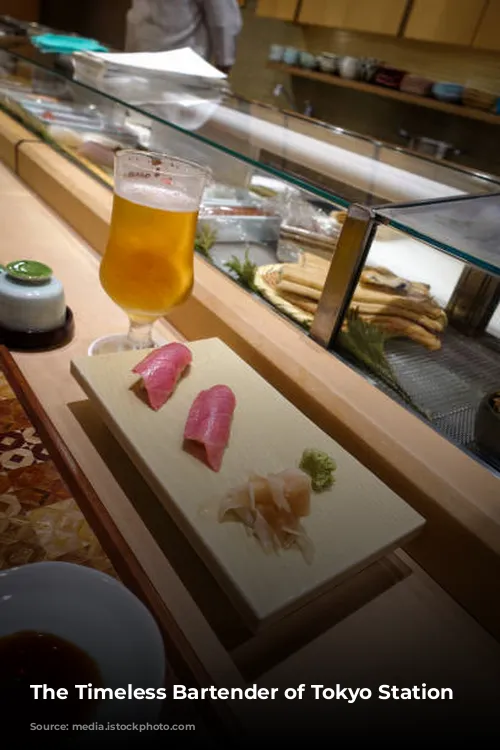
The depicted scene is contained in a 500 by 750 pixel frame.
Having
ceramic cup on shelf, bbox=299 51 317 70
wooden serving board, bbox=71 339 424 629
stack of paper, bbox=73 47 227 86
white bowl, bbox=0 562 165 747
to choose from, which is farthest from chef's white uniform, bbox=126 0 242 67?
white bowl, bbox=0 562 165 747

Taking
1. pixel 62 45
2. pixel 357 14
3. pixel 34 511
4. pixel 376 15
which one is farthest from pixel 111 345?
pixel 357 14

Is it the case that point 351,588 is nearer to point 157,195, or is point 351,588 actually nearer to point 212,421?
point 212,421

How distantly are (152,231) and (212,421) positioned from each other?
40 cm

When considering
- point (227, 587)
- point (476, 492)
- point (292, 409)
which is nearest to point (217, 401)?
point (292, 409)

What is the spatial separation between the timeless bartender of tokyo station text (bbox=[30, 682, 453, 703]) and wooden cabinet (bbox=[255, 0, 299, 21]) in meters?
5.96

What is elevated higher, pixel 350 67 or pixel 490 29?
pixel 490 29

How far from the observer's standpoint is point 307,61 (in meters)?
5.24

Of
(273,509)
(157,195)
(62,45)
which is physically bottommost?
(273,509)

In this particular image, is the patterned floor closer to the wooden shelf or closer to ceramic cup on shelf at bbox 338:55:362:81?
the wooden shelf

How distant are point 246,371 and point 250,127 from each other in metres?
0.96

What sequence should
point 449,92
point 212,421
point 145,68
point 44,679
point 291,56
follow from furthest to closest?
point 291,56, point 449,92, point 145,68, point 212,421, point 44,679

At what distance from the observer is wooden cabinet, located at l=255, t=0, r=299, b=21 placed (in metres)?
5.03

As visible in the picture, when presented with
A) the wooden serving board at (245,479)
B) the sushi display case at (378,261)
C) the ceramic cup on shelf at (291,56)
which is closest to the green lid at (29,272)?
the wooden serving board at (245,479)

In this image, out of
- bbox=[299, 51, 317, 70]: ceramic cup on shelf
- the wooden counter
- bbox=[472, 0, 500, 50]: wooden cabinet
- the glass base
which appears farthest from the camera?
bbox=[299, 51, 317, 70]: ceramic cup on shelf
